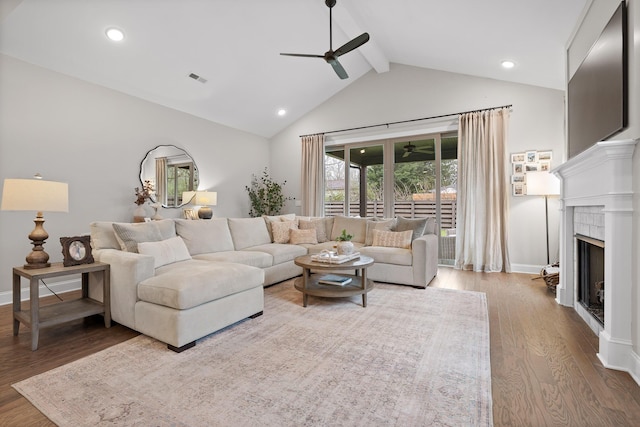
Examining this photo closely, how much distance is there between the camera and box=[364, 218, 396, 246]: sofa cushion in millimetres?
4621

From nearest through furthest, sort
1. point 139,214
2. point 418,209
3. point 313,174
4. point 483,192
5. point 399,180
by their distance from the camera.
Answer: point 139,214 → point 483,192 → point 418,209 → point 399,180 → point 313,174

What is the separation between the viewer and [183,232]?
12.3ft

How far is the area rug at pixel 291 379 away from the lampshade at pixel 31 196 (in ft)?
3.99

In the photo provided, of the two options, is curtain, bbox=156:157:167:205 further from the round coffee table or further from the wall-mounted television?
the wall-mounted television

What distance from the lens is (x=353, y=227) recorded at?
5.02 meters

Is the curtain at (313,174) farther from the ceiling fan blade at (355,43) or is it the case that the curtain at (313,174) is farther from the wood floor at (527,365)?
the wood floor at (527,365)

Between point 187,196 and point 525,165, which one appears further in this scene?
point 187,196

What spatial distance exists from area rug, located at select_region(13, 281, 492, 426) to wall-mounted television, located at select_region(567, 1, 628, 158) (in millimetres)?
1804

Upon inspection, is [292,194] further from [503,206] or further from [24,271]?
[24,271]

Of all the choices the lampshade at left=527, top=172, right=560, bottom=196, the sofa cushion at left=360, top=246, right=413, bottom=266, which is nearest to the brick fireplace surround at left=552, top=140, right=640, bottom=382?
the sofa cushion at left=360, top=246, right=413, bottom=266

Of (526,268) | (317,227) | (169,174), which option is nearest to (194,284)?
(317,227)

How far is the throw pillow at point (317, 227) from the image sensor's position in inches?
201

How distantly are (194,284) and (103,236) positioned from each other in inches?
53.5

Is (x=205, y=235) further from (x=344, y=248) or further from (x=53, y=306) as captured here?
(x=344, y=248)
